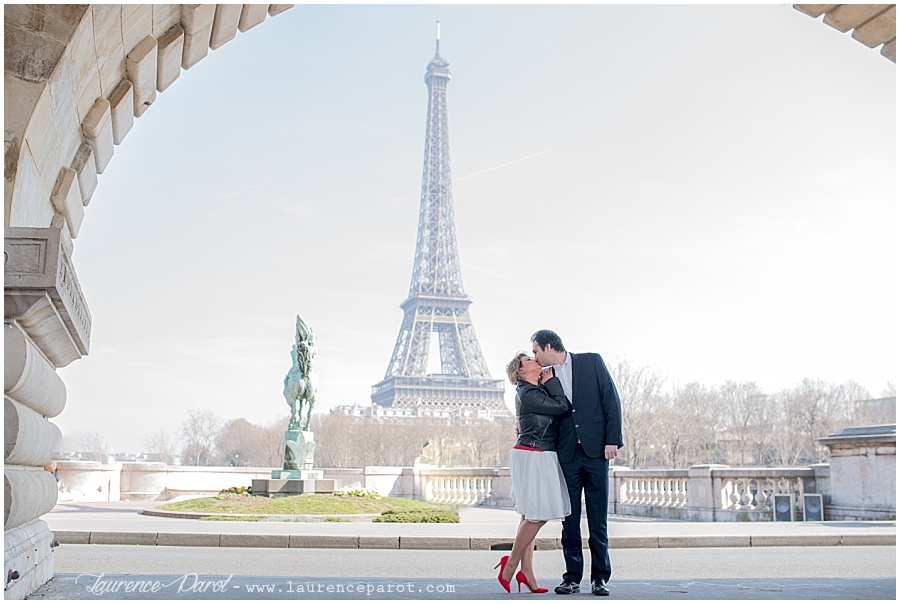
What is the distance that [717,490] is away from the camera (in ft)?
55.7

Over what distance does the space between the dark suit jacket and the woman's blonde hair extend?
0.36 m

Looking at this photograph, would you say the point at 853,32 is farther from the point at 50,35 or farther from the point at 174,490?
the point at 174,490

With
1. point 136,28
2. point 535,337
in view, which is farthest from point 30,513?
point 535,337

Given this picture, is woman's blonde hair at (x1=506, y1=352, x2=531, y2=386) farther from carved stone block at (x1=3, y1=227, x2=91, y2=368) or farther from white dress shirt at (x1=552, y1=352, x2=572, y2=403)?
carved stone block at (x1=3, y1=227, x2=91, y2=368)

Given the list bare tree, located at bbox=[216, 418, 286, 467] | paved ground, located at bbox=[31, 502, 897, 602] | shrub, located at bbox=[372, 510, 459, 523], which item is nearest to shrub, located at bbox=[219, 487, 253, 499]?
shrub, located at bbox=[372, 510, 459, 523]

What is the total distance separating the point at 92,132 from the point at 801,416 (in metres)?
73.2

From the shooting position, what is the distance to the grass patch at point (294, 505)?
17.4 m

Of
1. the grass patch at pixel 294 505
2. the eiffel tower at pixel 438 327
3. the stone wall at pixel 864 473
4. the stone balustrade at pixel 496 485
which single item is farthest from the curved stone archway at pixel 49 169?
the eiffel tower at pixel 438 327

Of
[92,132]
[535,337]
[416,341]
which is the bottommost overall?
[535,337]

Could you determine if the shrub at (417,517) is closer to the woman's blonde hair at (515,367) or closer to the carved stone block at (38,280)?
the woman's blonde hair at (515,367)

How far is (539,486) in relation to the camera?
5.83 m

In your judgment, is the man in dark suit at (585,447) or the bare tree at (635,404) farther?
the bare tree at (635,404)

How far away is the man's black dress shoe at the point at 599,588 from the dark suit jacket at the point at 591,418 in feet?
2.49

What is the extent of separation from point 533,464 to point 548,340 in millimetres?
809
